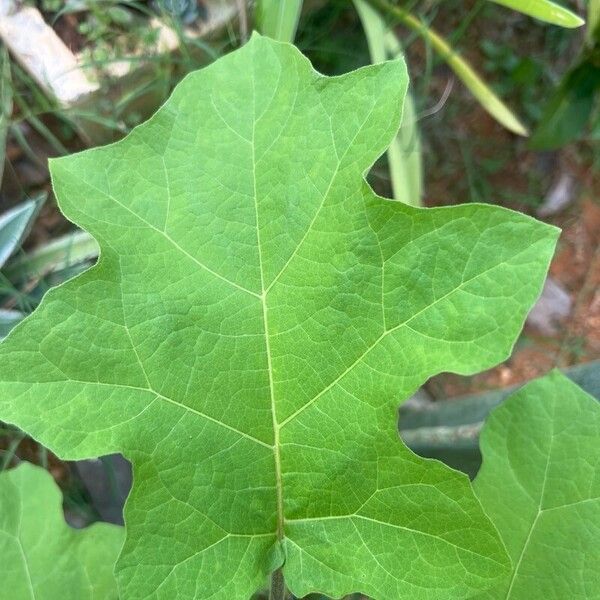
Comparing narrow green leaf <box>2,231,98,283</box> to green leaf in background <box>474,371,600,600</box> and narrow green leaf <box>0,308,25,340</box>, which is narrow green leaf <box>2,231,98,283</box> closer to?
narrow green leaf <box>0,308,25,340</box>

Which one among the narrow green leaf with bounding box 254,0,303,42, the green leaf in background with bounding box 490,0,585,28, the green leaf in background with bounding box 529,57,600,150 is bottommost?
Answer: the green leaf in background with bounding box 529,57,600,150

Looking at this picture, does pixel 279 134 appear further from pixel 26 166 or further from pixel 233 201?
pixel 26 166

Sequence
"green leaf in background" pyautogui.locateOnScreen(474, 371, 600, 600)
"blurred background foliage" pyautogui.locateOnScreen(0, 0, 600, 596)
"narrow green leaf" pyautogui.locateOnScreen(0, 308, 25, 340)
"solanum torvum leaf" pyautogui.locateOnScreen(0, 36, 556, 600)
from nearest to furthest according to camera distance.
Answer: "solanum torvum leaf" pyautogui.locateOnScreen(0, 36, 556, 600) < "green leaf in background" pyautogui.locateOnScreen(474, 371, 600, 600) < "narrow green leaf" pyautogui.locateOnScreen(0, 308, 25, 340) < "blurred background foliage" pyautogui.locateOnScreen(0, 0, 600, 596)

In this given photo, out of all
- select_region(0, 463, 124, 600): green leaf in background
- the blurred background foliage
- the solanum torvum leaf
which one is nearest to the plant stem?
the solanum torvum leaf

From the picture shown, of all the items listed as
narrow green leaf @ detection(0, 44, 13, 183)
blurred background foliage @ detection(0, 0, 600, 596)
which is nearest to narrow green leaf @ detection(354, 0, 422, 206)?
blurred background foliage @ detection(0, 0, 600, 596)

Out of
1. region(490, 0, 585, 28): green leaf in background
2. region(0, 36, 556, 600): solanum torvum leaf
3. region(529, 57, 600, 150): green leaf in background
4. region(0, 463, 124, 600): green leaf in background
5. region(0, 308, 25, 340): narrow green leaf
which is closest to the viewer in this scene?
region(0, 36, 556, 600): solanum torvum leaf

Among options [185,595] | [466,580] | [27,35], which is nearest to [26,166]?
[27,35]

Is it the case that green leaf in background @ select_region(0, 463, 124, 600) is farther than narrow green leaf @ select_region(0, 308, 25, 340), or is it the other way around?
narrow green leaf @ select_region(0, 308, 25, 340)

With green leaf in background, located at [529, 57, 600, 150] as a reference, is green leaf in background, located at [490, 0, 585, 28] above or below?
above
